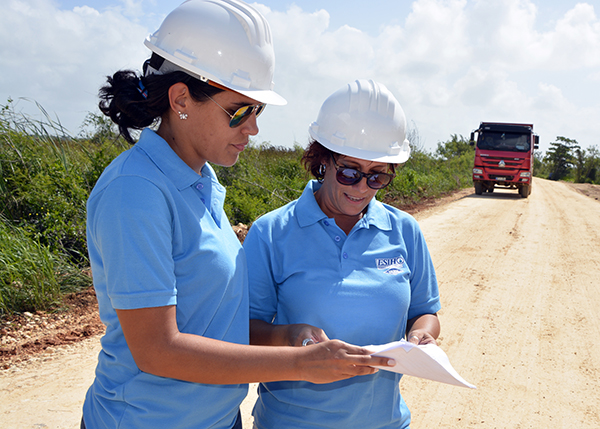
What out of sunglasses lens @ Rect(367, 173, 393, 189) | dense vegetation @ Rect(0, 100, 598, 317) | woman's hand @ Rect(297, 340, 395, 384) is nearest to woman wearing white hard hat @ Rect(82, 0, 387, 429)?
woman's hand @ Rect(297, 340, 395, 384)

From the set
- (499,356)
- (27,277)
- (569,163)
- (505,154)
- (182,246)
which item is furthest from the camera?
(569,163)

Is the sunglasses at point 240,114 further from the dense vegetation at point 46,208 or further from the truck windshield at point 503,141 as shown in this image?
the truck windshield at point 503,141

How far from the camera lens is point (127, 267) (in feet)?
3.33

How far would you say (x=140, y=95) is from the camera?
1.36m

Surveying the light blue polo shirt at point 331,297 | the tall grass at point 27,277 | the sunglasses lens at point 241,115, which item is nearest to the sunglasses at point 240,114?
the sunglasses lens at point 241,115

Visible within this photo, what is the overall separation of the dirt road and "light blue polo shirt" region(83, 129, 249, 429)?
81.0 inches

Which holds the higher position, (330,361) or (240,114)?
(240,114)

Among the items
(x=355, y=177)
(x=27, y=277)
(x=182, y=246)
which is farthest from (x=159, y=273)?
(x=27, y=277)

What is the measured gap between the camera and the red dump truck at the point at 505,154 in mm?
17656

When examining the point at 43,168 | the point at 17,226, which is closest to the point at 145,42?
the point at 17,226

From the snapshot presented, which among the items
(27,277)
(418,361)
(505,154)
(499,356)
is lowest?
(499,356)

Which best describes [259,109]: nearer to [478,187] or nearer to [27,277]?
[27,277]

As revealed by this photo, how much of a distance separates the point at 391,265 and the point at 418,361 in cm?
47

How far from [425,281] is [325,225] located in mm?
482
